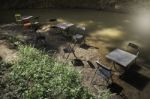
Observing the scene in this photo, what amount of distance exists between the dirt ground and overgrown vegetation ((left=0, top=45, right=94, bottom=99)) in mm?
1474

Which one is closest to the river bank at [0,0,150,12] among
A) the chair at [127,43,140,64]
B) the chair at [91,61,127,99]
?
the chair at [127,43,140,64]

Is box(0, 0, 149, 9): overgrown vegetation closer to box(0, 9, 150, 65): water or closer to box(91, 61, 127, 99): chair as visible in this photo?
box(0, 9, 150, 65): water

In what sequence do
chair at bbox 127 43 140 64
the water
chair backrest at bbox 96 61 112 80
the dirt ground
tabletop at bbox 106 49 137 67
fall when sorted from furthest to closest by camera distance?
the water, chair at bbox 127 43 140 64, tabletop at bbox 106 49 137 67, the dirt ground, chair backrest at bbox 96 61 112 80

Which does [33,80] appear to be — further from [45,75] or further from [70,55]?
[70,55]

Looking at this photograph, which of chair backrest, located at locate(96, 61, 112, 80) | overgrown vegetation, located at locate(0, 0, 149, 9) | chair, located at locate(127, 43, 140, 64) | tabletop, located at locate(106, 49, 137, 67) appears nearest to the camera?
chair backrest, located at locate(96, 61, 112, 80)

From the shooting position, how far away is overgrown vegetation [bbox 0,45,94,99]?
5.91 m

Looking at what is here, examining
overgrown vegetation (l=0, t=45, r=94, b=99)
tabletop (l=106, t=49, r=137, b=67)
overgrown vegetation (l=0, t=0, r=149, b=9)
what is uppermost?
overgrown vegetation (l=0, t=0, r=149, b=9)

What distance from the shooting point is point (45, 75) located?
22.5 ft

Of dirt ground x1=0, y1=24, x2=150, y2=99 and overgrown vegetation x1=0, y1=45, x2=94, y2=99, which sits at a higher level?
overgrown vegetation x1=0, y1=45, x2=94, y2=99

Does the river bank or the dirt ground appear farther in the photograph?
the river bank

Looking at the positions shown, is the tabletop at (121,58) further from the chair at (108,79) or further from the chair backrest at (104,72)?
the chair backrest at (104,72)

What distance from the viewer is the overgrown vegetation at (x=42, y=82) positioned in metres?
5.91

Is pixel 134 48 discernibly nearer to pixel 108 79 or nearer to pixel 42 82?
pixel 108 79

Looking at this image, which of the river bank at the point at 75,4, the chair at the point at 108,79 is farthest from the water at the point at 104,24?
the chair at the point at 108,79
